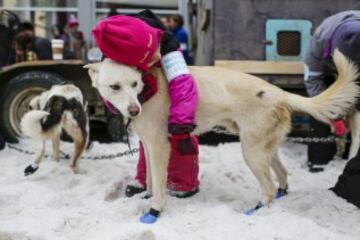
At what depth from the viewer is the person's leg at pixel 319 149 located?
527cm

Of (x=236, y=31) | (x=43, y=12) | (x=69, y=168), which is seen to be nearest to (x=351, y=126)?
(x=236, y=31)

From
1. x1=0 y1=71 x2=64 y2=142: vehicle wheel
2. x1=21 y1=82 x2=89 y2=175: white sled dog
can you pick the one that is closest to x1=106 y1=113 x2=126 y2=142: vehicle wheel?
x1=0 y1=71 x2=64 y2=142: vehicle wheel

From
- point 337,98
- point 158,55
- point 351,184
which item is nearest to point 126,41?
point 158,55

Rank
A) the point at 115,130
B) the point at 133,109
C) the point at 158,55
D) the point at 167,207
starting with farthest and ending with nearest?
the point at 115,130
the point at 167,207
the point at 158,55
the point at 133,109

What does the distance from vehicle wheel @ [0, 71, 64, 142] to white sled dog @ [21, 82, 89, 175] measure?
883mm

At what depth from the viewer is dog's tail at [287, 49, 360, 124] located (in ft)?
12.0

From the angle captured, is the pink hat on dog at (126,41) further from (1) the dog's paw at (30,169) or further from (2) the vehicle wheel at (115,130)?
(2) the vehicle wheel at (115,130)

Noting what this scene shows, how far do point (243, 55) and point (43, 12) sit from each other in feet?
21.8

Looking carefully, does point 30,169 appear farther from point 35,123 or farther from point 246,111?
point 246,111

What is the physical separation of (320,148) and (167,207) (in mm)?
2130

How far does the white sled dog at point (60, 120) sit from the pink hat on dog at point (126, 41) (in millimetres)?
1609

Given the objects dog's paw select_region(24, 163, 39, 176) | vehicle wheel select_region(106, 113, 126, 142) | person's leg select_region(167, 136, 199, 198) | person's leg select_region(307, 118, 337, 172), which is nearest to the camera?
person's leg select_region(167, 136, 199, 198)

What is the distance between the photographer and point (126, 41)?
3.29 metres

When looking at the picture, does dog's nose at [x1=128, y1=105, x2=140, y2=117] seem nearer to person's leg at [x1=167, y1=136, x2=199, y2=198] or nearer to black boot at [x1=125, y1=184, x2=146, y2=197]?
person's leg at [x1=167, y1=136, x2=199, y2=198]
